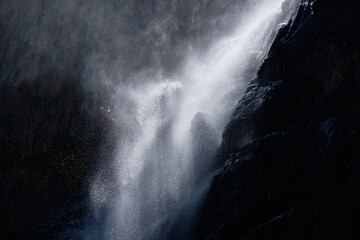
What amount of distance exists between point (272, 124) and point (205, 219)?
3.63m

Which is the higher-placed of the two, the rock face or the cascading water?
the cascading water

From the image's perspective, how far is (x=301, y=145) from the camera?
9.13 m

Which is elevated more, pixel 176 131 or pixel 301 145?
pixel 176 131

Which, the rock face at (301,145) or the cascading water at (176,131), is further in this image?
the cascading water at (176,131)

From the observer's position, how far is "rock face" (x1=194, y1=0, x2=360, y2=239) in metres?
7.11

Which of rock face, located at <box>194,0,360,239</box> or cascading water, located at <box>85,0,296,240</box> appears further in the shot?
cascading water, located at <box>85,0,296,240</box>

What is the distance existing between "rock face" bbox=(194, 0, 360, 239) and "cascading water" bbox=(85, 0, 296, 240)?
2.88 meters

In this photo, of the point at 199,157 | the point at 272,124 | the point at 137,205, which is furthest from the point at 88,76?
the point at 272,124

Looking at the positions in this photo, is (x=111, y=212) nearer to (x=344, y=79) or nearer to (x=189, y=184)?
(x=189, y=184)

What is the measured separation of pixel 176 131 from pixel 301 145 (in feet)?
47.2

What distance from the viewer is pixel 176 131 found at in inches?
910

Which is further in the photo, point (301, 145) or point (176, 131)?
point (176, 131)

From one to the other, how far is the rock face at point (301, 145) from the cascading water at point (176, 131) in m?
2.88

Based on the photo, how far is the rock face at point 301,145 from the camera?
7113mm
